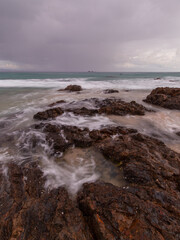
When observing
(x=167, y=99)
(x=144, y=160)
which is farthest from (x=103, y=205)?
(x=167, y=99)

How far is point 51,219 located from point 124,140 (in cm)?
303

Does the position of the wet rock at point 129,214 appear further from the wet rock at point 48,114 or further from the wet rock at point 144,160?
the wet rock at point 48,114

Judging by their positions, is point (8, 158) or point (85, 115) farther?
point (85, 115)

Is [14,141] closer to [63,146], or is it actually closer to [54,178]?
[63,146]

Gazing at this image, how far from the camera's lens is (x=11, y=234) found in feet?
6.31

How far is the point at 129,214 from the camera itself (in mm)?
2088

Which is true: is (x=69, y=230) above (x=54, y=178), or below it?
above

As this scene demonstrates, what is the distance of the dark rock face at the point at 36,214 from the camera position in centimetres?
189

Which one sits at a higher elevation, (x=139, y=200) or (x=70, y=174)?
(x=139, y=200)

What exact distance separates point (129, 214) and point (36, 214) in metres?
1.56

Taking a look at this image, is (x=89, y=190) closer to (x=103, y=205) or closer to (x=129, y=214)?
(x=103, y=205)

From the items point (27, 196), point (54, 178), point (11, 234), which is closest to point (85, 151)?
point (54, 178)

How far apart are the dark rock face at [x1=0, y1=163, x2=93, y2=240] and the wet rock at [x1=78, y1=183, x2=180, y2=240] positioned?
224mm

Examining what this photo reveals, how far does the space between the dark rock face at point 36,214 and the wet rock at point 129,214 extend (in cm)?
22
